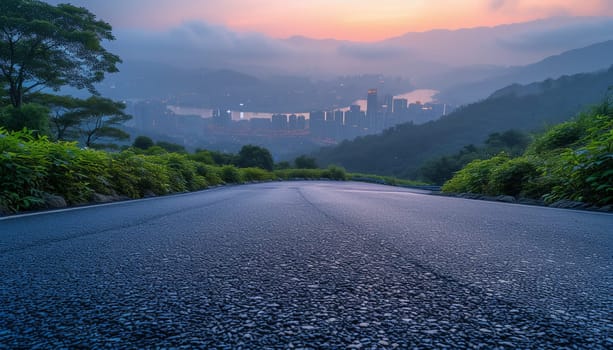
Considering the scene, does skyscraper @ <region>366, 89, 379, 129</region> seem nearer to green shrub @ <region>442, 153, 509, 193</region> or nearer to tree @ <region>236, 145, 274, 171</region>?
tree @ <region>236, 145, 274, 171</region>

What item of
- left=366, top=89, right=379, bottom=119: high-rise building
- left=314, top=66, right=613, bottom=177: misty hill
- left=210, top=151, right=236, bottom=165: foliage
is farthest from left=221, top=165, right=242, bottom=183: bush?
left=366, top=89, right=379, bottom=119: high-rise building

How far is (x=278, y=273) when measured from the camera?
138 centimetres

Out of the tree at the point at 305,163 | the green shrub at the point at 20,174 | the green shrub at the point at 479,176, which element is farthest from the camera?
the tree at the point at 305,163

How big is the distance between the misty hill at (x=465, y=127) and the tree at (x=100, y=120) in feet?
201

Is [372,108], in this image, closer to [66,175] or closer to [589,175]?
[589,175]

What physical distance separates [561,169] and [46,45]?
90.5 ft

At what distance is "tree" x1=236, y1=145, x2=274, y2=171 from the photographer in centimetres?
4278

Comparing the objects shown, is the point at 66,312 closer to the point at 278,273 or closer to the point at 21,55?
the point at 278,273

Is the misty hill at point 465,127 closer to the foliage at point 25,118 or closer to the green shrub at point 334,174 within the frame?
the green shrub at point 334,174

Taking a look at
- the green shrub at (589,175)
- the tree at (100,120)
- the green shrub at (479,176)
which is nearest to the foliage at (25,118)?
the green shrub at (479,176)

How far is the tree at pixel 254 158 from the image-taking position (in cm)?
4278

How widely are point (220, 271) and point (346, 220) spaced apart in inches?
74.2

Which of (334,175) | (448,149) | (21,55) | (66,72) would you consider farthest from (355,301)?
(448,149)

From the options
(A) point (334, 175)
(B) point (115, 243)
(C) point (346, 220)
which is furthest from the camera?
(A) point (334, 175)
